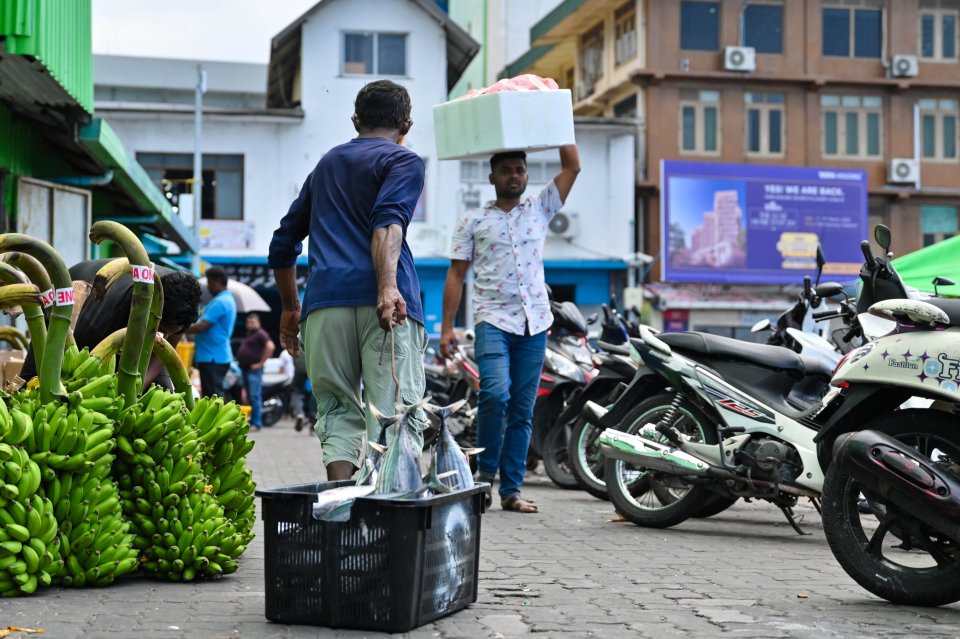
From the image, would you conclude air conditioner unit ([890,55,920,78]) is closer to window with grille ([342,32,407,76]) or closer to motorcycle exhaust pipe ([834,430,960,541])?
window with grille ([342,32,407,76])

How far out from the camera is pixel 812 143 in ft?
130

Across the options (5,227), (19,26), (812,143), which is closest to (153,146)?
(812,143)

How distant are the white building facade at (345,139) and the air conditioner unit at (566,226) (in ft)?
0.12

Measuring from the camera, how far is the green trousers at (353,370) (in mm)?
5195

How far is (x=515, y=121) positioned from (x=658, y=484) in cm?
215

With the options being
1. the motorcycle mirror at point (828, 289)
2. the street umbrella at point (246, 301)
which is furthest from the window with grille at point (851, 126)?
the motorcycle mirror at point (828, 289)

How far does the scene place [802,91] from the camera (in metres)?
39.8

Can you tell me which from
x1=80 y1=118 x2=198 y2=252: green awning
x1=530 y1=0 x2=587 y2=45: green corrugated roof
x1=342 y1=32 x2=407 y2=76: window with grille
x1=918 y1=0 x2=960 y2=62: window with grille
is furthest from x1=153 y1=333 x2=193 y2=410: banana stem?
x1=918 y1=0 x2=960 y2=62: window with grille

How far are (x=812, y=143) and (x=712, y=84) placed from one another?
3335 millimetres

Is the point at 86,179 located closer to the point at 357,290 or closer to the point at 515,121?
the point at 515,121

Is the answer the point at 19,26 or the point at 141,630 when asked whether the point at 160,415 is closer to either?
the point at 141,630

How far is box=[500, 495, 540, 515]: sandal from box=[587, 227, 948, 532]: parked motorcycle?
1.99ft

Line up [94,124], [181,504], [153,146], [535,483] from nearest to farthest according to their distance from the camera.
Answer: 1. [181,504]
2. [535,483]
3. [94,124]
4. [153,146]

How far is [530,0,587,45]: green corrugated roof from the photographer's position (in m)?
41.6
